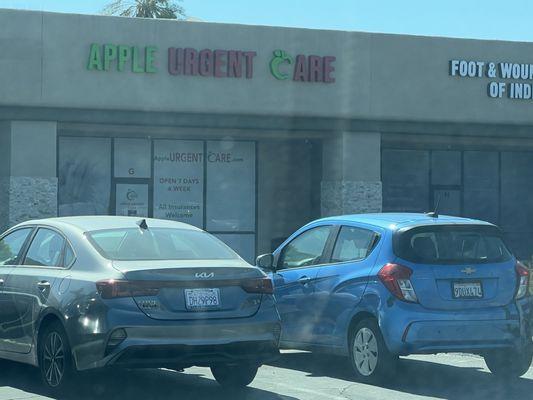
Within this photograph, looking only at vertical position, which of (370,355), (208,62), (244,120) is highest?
(208,62)

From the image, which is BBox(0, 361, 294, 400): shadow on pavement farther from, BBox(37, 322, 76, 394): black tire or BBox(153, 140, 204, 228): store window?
BBox(153, 140, 204, 228): store window

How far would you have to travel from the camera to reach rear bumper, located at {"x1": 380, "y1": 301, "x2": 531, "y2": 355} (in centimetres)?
936

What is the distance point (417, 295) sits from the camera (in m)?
9.45

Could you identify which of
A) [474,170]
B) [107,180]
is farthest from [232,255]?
[474,170]

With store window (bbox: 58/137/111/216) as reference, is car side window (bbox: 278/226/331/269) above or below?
below

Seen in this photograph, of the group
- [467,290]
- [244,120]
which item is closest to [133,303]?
[467,290]

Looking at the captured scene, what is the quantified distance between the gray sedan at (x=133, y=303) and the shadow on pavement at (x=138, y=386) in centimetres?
21

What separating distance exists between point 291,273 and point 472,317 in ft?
7.39

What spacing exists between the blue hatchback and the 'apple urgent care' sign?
39.9 ft

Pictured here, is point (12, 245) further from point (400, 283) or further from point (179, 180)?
point (179, 180)

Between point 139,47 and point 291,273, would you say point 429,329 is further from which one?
point 139,47

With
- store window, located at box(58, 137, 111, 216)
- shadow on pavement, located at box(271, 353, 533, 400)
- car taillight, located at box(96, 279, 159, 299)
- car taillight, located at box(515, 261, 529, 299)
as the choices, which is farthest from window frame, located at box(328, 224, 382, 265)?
store window, located at box(58, 137, 111, 216)

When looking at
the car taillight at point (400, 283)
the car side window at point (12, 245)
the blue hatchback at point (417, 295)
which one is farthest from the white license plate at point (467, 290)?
the car side window at point (12, 245)

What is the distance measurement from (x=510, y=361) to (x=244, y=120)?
13.6m
